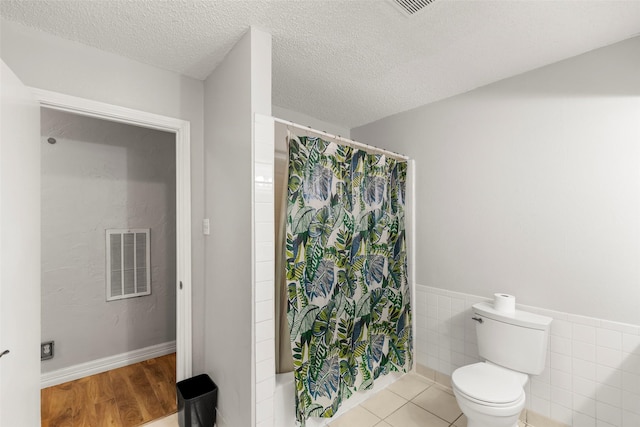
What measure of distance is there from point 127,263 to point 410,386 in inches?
106

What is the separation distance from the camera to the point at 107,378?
2432mm

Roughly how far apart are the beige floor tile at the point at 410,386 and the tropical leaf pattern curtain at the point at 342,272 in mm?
100

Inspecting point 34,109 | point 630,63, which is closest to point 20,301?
point 34,109

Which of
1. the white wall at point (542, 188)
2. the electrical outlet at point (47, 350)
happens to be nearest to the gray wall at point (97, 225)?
the electrical outlet at point (47, 350)

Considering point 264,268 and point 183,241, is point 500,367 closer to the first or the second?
point 264,268

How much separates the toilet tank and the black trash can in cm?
181

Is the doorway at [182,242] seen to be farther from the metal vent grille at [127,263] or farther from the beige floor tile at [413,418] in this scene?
the beige floor tile at [413,418]

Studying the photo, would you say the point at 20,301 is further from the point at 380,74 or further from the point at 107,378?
the point at 380,74

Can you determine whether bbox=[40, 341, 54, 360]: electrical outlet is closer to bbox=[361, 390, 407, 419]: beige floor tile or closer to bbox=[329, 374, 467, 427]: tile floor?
bbox=[329, 374, 467, 427]: tile floor

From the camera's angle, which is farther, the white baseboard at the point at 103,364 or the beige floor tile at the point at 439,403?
the white baseboard at the point at 103,364

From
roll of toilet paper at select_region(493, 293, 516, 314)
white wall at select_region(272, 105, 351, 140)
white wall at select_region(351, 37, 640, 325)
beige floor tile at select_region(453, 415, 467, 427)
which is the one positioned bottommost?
beige floor tile at select_region(453, 415, 467, 427)

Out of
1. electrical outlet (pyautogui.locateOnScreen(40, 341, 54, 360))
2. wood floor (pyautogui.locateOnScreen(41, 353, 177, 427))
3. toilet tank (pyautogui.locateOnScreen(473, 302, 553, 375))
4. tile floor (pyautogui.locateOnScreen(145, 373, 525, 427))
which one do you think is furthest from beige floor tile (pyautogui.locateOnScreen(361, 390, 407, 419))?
electrical outlet (pyautogui.locateOnScreen(40, 341, 54, 360))

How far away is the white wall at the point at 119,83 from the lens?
60.9 inches

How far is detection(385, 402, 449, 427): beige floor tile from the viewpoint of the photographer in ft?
6.35
